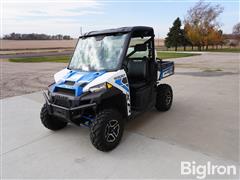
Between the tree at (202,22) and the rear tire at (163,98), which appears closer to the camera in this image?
the rear tire at (163,98)

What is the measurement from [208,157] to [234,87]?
4.70 m

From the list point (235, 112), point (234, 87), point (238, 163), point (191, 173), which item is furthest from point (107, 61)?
point (234, 87)

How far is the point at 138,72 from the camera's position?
12.1 feet

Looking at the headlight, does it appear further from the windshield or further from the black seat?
the black seat

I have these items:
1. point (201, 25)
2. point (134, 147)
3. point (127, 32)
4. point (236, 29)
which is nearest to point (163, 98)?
point (134, 147)

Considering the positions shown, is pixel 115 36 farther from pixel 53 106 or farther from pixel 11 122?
pixel 11 122

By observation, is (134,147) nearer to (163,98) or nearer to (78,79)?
(78,79)

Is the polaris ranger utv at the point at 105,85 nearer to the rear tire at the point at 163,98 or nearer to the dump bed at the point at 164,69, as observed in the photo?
the dump bed at the point at 164,69

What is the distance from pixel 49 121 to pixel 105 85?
1357mm

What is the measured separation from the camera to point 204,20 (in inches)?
1299

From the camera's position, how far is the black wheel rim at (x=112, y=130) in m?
2.54

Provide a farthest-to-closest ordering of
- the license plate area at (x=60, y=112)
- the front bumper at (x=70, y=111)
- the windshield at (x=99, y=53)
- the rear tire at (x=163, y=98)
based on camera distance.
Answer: the rear tire at (x=163, y=98), the windshield at (x=99, y=53), the license plate area at (x=60, y=112), the front bumper at (x=70, y=111)
